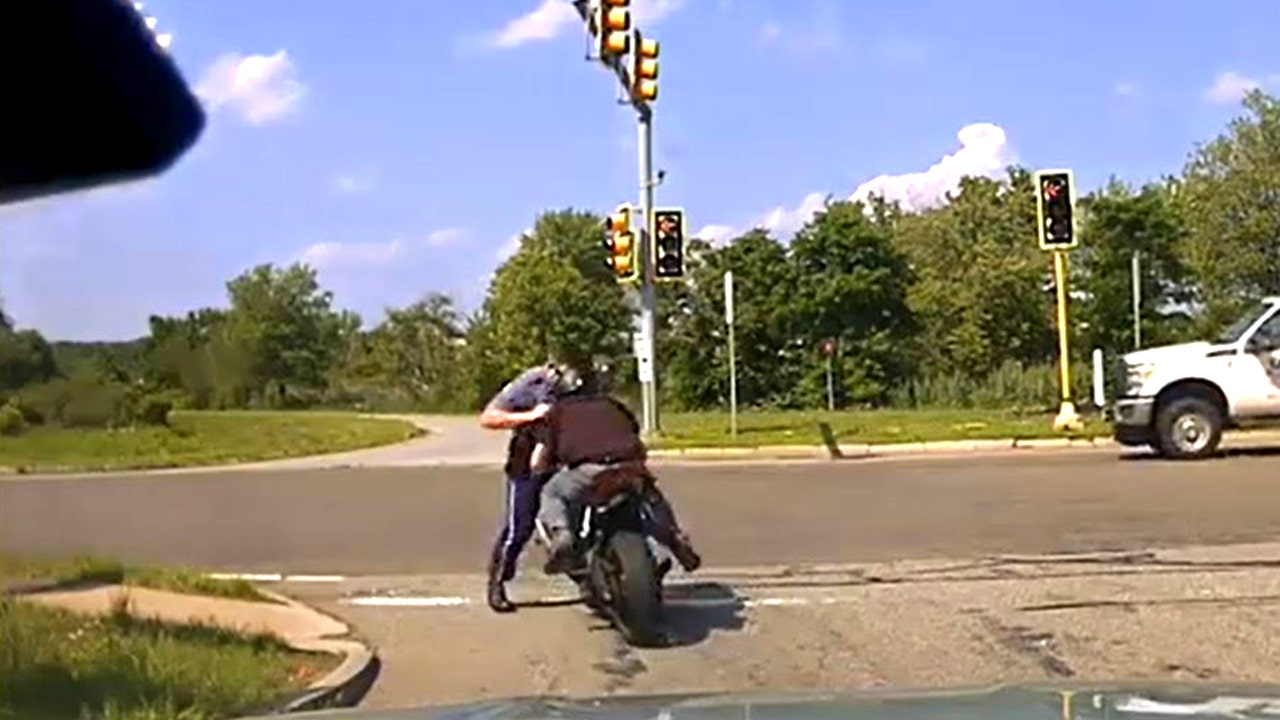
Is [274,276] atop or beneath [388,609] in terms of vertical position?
atop

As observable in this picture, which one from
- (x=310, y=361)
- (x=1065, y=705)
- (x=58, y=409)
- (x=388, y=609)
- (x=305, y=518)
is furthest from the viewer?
(x=310, y=361)

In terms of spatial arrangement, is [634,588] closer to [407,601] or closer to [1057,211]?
[407,601]

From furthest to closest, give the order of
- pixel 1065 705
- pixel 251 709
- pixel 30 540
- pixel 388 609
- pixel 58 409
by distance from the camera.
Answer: pixel 30 540 < pixel 58 409 < pixel 388 609 < pixel 251 709 < pixel 1065 705

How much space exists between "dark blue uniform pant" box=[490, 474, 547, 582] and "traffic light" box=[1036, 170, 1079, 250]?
18.1 meters

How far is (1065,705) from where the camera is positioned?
3.59m

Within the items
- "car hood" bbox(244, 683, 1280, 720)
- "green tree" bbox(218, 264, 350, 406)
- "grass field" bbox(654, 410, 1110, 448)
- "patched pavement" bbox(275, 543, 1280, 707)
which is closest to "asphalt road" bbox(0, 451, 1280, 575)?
"patched pavement" bbox(275, 543, 1280, 707)

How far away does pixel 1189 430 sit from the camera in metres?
22.6

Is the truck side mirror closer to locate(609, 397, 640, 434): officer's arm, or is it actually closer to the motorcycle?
locate(609, 397, 640, 434): officer's arm

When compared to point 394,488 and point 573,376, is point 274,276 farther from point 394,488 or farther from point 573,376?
point 573,376

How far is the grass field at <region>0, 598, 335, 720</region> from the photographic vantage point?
307 inches

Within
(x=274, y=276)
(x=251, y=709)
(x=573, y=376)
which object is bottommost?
(x=251, y=709)

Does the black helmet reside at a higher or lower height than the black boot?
higher

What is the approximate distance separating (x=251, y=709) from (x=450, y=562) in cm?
664

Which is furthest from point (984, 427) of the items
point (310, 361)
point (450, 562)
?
point (310, 361)
